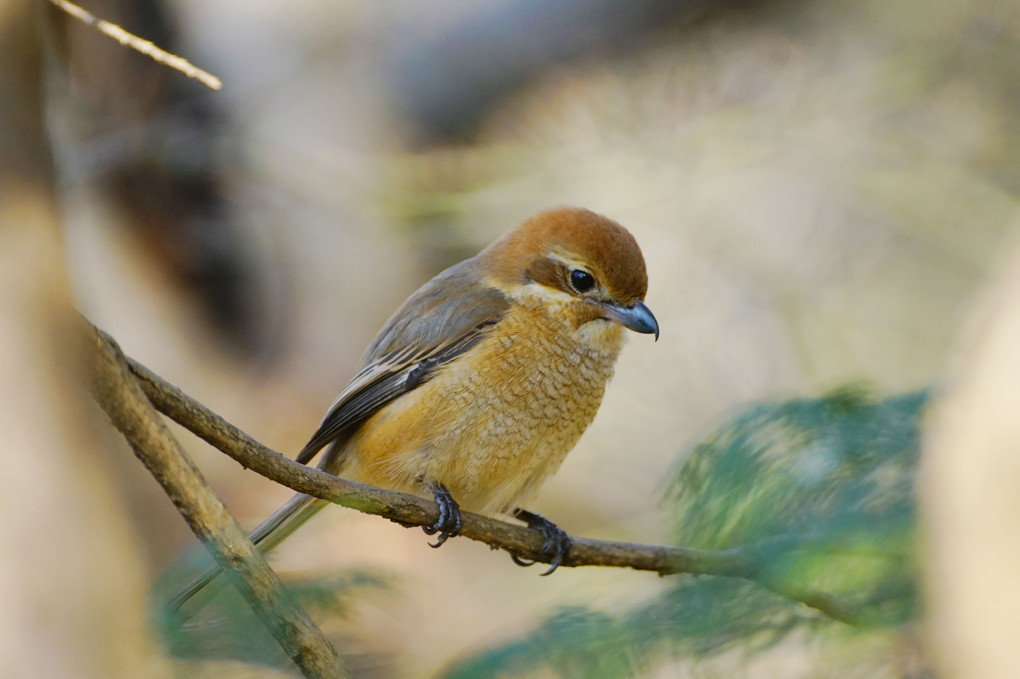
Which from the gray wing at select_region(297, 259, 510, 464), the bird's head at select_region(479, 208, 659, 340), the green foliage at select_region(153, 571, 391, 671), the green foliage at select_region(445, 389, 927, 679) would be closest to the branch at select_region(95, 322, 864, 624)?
the green foliage at select_region(445, 389, 927, 679)

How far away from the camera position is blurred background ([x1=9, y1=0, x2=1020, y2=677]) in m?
6.21

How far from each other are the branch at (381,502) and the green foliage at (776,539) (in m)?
0.02

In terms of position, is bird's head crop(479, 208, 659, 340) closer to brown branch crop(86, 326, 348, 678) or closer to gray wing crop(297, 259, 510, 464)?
gray wing crop(297, 259, 510, 464)

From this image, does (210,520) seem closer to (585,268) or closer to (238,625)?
(238,625)

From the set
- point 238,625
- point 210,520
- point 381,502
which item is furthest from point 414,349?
point 210,520

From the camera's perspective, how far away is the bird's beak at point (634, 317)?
3.35 meters

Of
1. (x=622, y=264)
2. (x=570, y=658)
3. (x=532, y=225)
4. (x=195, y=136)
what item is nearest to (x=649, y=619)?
(x=570, y=658)

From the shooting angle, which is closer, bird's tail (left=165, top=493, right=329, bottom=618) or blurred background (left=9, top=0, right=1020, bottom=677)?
bird's tail (left=165, top=493, right=329, bottom=618)

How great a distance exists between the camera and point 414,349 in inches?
140

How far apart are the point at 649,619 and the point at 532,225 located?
210cm

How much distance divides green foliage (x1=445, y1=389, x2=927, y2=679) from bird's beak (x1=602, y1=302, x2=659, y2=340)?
3.57 feet

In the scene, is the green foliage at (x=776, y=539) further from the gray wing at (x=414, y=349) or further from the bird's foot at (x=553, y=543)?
the gray wing at (x=414, y=349)

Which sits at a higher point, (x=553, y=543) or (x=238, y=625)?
(x=553, y=543)

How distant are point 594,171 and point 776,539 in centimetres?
464
